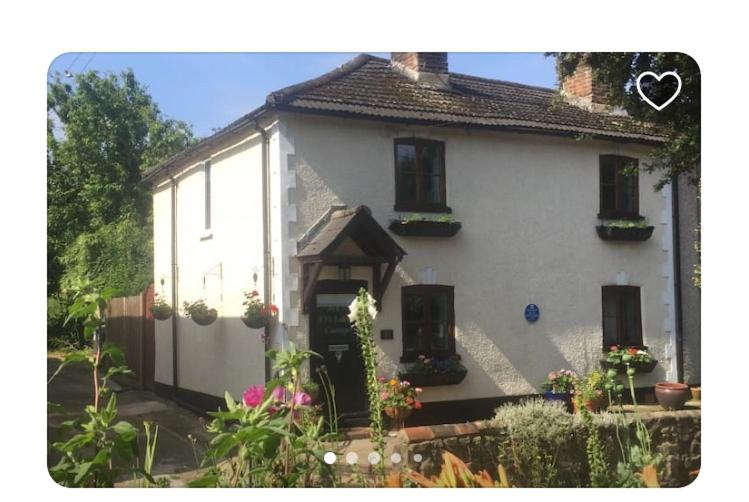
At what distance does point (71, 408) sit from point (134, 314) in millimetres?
698

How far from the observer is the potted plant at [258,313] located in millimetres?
4781

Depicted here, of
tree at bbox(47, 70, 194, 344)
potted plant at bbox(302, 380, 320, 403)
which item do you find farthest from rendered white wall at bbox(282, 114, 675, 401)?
tree at bbox(47, 70, 194, 344)

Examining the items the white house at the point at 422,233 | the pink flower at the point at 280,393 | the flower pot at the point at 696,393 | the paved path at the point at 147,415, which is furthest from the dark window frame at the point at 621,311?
the paved path at the point at 147,415

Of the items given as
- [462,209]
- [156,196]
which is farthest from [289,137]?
[462,209]

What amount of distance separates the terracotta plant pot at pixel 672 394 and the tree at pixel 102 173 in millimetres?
3502

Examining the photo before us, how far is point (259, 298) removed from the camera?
480cm

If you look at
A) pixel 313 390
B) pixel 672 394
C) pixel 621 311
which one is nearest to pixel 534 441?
pixel 672 394

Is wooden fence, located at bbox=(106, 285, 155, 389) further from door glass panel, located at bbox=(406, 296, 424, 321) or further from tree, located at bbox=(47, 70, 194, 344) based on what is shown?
door glass panel, located at bbox=(406, 296, 424, 321)

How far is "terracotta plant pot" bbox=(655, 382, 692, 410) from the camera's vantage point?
497 centimetres

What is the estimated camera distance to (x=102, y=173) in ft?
16.3

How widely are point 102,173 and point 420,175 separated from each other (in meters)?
2.11

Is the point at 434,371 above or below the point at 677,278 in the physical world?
below

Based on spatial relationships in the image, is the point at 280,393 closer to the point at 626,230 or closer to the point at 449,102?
the point at 449,102

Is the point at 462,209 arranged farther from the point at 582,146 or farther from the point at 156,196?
the point at 156,196
